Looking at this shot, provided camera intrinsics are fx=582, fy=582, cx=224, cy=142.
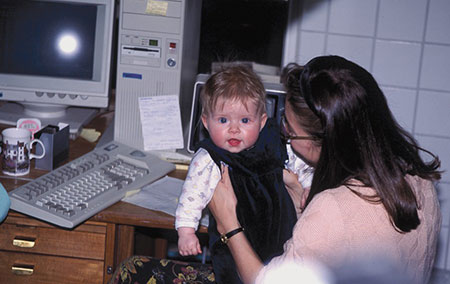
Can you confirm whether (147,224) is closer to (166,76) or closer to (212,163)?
(212,163)

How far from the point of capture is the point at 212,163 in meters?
1.57

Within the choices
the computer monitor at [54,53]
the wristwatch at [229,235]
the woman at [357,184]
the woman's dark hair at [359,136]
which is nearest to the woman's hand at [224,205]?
the wristwatch at [229,235]

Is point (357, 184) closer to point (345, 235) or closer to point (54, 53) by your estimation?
point (345, 235)

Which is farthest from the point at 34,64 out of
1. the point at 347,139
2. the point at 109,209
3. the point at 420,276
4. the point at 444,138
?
the point at 444,138

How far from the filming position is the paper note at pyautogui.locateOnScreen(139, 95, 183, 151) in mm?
1989

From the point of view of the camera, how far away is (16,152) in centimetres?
182

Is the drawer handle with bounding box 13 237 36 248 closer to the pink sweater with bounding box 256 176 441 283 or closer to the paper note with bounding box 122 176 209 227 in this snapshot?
the paper note with bounding box 122 176 209 227

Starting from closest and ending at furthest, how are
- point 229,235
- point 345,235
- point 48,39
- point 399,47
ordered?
point 345,235 → point 229,235 → point 48,39 → point 399,47

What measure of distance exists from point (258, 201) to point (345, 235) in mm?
419

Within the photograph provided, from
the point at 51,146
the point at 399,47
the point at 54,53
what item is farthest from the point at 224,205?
the point at 399,47

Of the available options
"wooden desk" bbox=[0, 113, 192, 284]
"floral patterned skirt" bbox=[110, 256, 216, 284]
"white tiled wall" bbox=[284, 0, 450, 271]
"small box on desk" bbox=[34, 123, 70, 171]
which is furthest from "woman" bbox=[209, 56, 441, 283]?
"white tiled wall" bbox=[284, 0, 450, 271]

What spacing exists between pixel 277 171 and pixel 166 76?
0.59m

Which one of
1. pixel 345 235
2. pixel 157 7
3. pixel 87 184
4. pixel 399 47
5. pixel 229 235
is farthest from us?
pixel 399 47

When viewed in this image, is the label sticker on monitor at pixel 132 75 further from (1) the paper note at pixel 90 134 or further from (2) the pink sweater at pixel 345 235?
(2) the pink sweater at pixel 345 235
